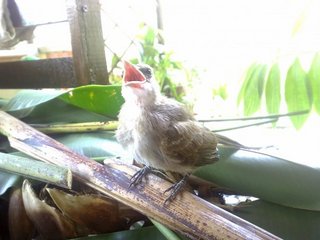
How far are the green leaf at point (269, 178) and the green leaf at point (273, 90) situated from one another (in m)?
0.17

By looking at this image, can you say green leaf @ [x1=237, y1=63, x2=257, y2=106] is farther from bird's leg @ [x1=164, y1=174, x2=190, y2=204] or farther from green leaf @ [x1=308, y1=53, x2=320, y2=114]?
bird's leg @ [x1=164, y1=174, x2=190, y2=204]

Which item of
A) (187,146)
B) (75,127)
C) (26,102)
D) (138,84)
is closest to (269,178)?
(187,146)

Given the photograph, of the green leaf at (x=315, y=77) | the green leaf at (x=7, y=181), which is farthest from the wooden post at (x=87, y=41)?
the green leaf at (x=315, y=77)

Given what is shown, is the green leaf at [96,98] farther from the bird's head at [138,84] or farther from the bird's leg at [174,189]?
the bird's leg at [174,189]

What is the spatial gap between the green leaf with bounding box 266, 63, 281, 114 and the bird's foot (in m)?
0.29

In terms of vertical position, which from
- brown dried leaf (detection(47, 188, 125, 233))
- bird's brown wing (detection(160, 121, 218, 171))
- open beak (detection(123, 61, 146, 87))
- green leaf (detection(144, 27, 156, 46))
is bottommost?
brown dried leaf (detection(47, 188, 125, 233))

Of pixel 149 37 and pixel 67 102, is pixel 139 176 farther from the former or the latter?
pixel 149 37

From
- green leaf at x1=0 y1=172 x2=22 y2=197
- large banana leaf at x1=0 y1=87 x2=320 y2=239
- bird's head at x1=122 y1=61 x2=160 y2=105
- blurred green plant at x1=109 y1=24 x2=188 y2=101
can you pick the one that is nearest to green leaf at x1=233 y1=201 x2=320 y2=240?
large banana leaf at x1=0 y1=87 x2=320 y2=239

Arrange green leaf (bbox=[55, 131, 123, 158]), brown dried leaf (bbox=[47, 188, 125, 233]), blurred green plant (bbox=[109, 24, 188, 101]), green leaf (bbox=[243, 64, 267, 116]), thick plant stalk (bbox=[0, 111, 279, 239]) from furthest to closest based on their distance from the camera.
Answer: blurred green plant (bbox=[109, 24, 188, 101]) < green leaf (bbox=[243, 64, 267, 116]) < green leaf (bbox=[55, 131, 123, 158]) < brown dried leaf (bbox=[47, 188, 125, 233]) < thick plant stalk (bbox=[0, 111, 279, 239])

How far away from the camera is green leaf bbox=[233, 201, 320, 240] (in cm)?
50

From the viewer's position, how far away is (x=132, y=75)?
546 millimetres

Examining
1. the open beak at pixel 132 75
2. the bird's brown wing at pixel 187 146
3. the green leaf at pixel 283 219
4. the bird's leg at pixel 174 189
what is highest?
the open beak at pixel 132 75

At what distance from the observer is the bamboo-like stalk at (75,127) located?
2.25 feet

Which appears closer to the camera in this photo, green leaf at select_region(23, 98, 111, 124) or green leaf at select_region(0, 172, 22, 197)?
green leaf at select_region(0, 172, 22, 197)
